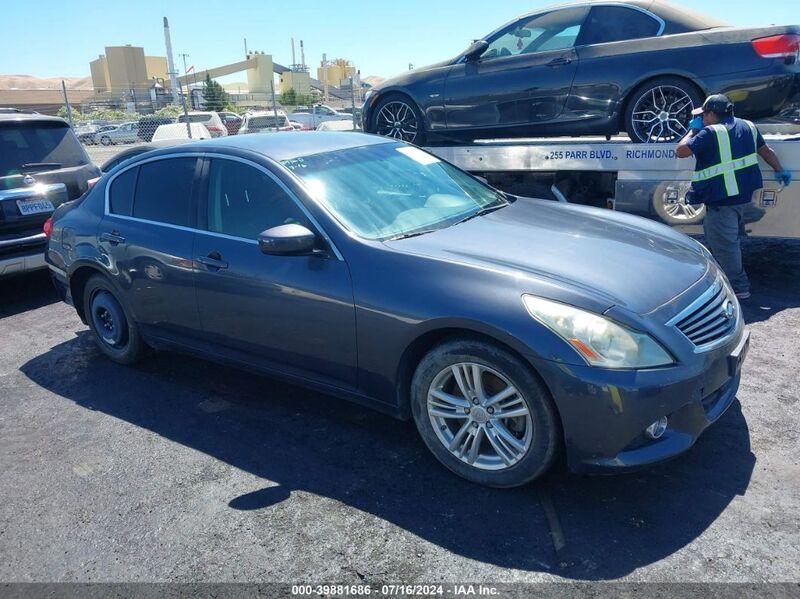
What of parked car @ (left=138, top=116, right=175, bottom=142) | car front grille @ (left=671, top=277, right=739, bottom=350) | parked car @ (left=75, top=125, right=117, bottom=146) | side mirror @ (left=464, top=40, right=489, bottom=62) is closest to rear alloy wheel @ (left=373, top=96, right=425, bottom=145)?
side mirror @ (left=464, top=40, right=489, bottom=62)

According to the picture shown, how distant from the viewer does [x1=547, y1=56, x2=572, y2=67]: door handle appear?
21.6 ft

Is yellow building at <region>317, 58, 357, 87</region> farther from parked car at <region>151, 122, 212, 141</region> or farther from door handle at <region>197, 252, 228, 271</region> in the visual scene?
door handle at <region>197, 252, 228, 271</region>

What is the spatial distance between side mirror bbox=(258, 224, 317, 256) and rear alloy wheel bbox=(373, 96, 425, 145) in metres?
4.35

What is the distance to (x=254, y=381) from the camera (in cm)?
470

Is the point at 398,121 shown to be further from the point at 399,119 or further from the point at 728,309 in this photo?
the point at 728,309

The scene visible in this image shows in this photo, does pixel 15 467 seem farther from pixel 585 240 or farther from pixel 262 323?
pixel 585 240

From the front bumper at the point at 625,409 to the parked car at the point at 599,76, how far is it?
392cm

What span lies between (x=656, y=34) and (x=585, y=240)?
12.1 ft

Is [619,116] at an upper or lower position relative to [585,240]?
upper

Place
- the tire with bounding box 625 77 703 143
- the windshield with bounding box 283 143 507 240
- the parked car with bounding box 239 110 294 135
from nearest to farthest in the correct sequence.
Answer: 1. the windshield with bounding box 283 143 507 240
2. the tire with bounding box 625 77 703 143
3. the parked car with bounding box 239 110 294 135

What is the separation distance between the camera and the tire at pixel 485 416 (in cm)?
297

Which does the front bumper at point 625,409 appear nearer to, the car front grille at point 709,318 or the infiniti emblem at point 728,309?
the car front grille at point 709,318

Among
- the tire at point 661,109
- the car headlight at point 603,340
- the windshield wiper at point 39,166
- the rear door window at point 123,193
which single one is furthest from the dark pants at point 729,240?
the windshield wiper at point 39,166

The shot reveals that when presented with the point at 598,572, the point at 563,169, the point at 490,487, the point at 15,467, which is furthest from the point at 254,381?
the point at 563,169
